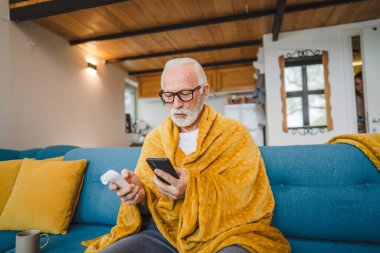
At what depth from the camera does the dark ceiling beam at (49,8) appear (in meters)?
2.50

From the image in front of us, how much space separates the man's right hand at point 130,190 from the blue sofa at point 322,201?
462 millimetres

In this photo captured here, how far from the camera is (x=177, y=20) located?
320cm

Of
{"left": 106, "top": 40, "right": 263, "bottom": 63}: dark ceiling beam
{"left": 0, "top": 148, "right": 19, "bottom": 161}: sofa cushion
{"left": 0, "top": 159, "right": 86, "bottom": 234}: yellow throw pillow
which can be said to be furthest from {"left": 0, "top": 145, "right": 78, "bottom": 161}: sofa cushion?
{"left": 106, "top": 40, "right": 263, "bottom": 63}: dark ceiling beam

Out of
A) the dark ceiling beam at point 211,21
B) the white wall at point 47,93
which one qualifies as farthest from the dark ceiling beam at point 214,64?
the dark ceiling beam at point 211,21

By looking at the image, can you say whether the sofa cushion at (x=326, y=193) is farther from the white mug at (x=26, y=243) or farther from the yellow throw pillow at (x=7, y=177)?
the yellow throw pillow at (x=7, y=177)

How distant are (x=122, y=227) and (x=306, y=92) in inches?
128

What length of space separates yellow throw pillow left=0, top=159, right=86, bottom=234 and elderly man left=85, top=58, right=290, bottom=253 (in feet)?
1.09

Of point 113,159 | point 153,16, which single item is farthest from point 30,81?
point 113,159

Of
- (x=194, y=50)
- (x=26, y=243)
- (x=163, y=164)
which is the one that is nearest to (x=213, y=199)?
(x=163, y=164)

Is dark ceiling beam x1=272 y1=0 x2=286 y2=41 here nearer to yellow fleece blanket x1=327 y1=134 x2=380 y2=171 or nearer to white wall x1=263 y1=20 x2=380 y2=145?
white wall x1=263 y1=20 x2=380 y2=145

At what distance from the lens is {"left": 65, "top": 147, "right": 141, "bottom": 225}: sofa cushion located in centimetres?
146

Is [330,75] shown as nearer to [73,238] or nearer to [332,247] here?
[332,247]

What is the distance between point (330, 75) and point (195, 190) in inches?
135

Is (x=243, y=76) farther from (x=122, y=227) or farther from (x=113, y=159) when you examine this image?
(x=122, y=227)
